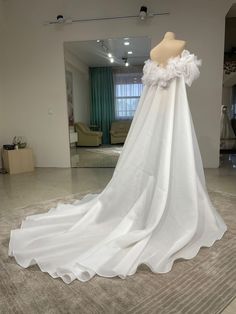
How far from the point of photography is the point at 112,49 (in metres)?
4.81

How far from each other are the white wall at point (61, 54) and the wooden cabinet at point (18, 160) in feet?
1.08

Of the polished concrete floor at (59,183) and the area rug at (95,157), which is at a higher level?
the area rug at (95,157)

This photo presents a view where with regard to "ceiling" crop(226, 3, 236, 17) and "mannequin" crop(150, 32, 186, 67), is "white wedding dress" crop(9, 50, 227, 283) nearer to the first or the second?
"mannequin" crop(150, 32, 186, 67)

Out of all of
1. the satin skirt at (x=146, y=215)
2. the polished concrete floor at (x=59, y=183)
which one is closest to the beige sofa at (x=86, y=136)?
the polished concrete floor at (x=59, y=183)

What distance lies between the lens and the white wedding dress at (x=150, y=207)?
1.72 metres

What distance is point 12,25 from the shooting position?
4570mm

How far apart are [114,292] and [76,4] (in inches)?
178

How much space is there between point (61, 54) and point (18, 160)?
2.04m

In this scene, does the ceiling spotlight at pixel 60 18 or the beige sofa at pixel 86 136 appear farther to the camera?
the beige sofa at pixel 86 136

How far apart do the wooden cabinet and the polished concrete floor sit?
6.3 inches

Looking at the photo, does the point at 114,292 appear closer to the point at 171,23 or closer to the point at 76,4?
the point at 171,23

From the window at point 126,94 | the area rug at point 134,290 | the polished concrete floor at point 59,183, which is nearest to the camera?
the area rug at point 134,290

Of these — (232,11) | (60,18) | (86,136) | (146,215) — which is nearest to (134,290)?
(146,215)

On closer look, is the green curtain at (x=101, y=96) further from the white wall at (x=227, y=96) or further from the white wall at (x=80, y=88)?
the white wall at (x=227, y=96)
